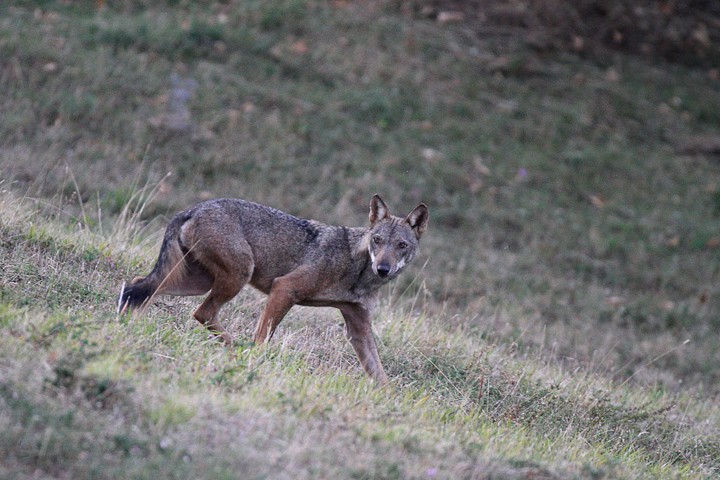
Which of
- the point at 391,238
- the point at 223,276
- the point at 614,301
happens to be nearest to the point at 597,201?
the point at 614,301

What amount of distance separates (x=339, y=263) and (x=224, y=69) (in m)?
11.2

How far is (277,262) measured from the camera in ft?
28.1

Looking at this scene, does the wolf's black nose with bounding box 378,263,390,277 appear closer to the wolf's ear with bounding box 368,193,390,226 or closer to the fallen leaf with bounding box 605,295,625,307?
the wolf's ear with bounding box 368,193,390,226

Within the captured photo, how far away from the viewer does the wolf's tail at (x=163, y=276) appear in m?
7.59

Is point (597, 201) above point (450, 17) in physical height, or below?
below

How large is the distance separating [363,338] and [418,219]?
140cm

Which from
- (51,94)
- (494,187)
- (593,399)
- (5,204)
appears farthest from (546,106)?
(5,204)

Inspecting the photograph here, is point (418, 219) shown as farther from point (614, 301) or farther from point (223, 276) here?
point (614, 301)

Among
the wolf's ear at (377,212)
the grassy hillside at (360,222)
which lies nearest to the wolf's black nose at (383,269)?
the wolf's ear at (377,212)

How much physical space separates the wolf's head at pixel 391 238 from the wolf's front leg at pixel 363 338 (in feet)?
1.78

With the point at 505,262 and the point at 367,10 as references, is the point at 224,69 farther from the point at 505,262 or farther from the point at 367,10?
the point at 505,262

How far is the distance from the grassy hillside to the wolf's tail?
269 mm

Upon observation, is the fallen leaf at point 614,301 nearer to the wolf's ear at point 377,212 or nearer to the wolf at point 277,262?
the wolf at point 277,262

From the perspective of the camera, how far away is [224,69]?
1883 cm
